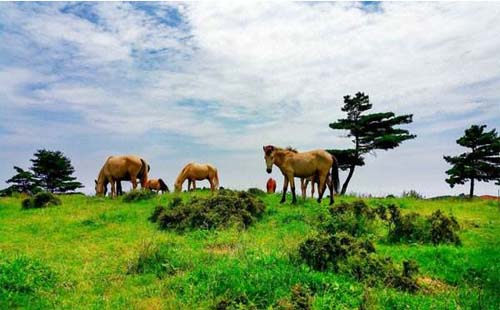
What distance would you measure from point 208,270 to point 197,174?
18.2m

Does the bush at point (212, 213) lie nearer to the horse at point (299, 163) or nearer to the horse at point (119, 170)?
the horse at point (299, 163)

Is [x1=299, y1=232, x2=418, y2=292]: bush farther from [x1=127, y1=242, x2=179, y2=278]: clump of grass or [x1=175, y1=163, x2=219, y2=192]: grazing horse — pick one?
[x1=175, y1=163, x2=219, y2=192]: grazing horse

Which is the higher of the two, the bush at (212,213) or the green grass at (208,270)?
the bush at (212,213)

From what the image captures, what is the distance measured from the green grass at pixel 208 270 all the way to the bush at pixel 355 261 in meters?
0.23

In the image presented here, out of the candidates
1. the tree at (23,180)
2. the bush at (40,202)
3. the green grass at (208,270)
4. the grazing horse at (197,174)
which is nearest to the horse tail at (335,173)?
the green grass at (208,270)

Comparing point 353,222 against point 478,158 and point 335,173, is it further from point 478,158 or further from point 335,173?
point 478,158

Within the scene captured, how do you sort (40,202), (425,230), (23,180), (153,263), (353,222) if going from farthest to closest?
(23,180), (40,202), (353,222), (425,230), (153,263)

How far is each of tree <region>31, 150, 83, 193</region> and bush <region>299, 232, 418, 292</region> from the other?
155ft

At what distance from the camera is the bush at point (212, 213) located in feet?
43.5

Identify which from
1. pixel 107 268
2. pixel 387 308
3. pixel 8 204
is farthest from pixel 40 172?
pixel 387 308

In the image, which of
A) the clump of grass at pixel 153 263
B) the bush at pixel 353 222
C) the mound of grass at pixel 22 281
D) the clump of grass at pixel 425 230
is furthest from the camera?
the bush at pixel 353 222

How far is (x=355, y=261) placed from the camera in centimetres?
799

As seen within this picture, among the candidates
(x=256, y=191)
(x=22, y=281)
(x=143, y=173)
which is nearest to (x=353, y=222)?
(x=22, y=281)

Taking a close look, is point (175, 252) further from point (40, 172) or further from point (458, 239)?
point (40, 172)
